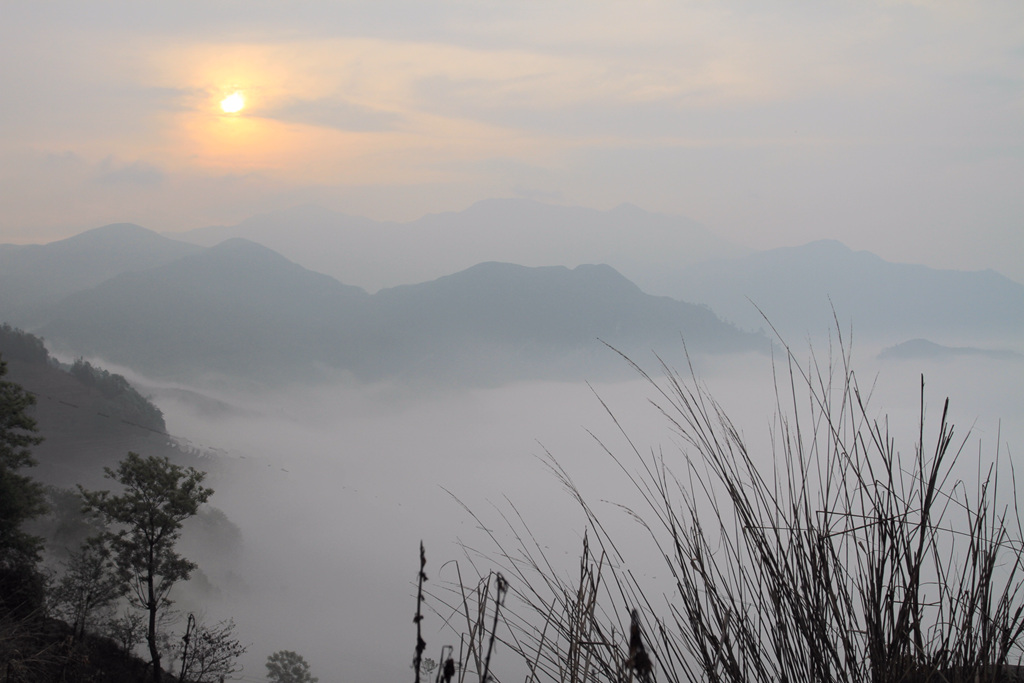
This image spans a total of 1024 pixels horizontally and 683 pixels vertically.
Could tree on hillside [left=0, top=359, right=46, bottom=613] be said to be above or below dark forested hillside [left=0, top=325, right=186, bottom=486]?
below

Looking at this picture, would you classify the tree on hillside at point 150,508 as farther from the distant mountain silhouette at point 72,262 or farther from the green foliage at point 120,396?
the distant mountain silhouette at point 72,262

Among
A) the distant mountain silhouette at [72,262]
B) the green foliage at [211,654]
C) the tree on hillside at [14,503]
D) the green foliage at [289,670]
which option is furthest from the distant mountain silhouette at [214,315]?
the tree on hillside at [14,503]

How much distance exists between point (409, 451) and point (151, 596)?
117 meters

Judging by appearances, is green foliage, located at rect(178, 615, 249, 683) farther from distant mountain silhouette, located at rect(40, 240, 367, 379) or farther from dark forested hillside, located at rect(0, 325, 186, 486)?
distant mountain silhouette, located at rect(40, 240, 367, 379)

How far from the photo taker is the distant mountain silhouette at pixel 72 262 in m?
118

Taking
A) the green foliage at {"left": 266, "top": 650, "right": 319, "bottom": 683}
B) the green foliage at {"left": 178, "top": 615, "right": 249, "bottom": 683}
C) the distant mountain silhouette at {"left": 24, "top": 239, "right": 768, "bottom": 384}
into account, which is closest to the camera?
the green foliage at {"left": 178, "top": 615, "right": 249, "bottom": 683}

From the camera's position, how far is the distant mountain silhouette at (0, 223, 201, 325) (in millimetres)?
117625

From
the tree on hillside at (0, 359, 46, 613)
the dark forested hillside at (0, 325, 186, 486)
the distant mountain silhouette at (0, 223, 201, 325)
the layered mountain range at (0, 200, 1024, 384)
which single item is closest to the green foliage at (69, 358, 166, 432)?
the dark forested hillside at (0, 325, 186, 486)

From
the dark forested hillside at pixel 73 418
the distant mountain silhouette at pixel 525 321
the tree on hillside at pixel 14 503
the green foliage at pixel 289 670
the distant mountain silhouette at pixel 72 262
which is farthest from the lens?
the distant mountain silhouette at pixel 525 321

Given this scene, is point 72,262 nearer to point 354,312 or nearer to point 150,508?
point 354,312

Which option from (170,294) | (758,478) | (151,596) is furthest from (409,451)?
(758,478)

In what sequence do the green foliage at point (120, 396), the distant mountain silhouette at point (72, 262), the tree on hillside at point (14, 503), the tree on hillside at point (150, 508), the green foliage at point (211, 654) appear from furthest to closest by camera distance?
the distant mountain silhouette at point (72, 262) < the green foliage at point (120, 396) < the tree on hillside at point (150, 508) < the tree on hillside at point (14, 503) < the green foliage at point (211, 654)

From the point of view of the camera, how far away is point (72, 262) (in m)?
138

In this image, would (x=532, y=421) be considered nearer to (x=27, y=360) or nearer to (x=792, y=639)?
(x=27, y=360)
